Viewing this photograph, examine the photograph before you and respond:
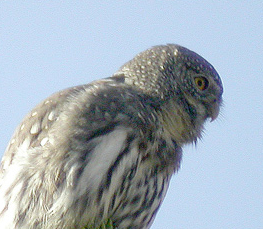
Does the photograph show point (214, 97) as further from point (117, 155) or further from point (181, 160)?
point (117, 155)

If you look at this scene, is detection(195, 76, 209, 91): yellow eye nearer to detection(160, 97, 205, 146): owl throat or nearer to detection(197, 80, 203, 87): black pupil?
detection(197, 80, 203, 87): black pupil

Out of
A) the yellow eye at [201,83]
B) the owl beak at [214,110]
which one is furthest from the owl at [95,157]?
the owl beak at [214,110]

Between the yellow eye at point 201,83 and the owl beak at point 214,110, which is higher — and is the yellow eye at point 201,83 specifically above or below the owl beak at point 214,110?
above

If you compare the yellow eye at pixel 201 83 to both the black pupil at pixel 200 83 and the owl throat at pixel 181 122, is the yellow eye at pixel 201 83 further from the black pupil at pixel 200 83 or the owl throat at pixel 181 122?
the owl throat at pixel 181 122

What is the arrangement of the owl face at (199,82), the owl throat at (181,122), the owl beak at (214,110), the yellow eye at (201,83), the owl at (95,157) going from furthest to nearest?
1. the owl beak at (214,110)
2. the yellow eye at (201,83)
3. the owl face at (199,82)
4. the owl throat at (181,122)
5. the owl at (95,157)

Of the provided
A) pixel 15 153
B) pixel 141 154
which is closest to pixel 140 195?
pixel 141 154

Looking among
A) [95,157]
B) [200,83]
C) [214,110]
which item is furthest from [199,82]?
[95,157]

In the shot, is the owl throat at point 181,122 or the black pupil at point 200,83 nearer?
the owl throat at point 181,122
